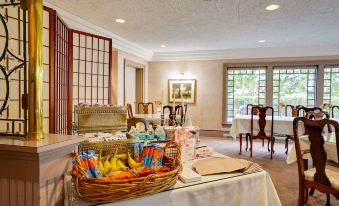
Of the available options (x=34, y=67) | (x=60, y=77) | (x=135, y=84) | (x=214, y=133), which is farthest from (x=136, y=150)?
(x=135, y=84)

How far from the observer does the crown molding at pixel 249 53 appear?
572 centimetres

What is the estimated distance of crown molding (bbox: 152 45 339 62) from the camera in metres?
5.72

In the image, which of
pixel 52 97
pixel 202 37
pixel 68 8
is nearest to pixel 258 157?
pixel 202 37

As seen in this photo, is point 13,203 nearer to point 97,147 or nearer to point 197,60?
point 97,147

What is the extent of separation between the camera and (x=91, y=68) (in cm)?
381

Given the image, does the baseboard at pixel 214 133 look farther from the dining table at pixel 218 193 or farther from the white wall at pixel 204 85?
the dining table at pixel 218 193

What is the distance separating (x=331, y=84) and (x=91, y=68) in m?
5.74

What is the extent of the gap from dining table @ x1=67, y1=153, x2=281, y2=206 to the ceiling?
8.52 ft

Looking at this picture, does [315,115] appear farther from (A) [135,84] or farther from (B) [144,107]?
(A) [135,84]

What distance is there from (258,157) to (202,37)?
273 cm

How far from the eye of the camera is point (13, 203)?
828mm

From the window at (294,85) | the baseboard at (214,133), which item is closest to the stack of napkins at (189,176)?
the baseboard at (214,133)

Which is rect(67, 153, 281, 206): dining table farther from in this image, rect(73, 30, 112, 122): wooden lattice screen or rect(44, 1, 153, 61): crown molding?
rect(44, 1, 153, 61): crown molding

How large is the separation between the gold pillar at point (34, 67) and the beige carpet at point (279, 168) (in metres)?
2.54
